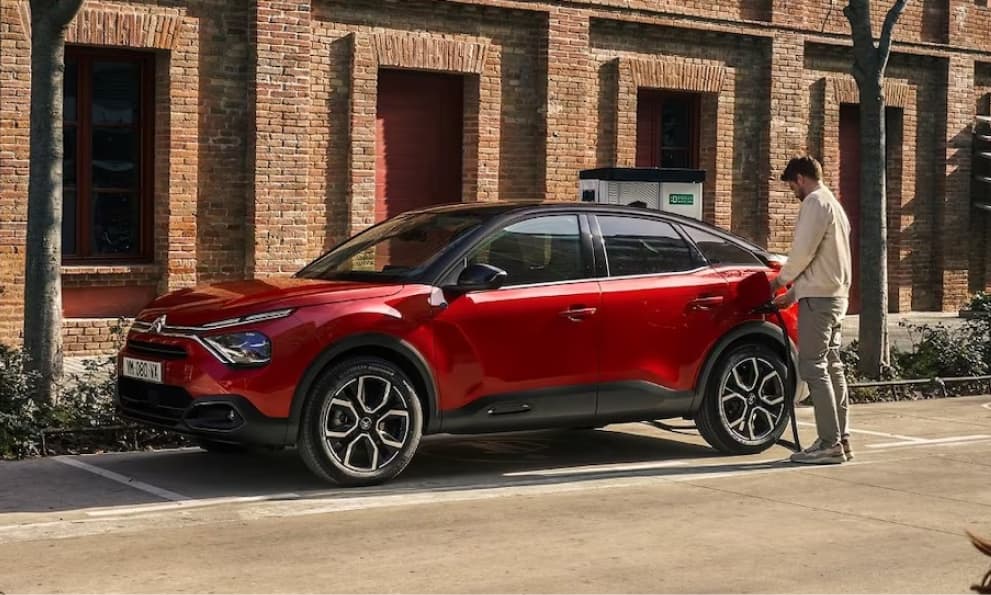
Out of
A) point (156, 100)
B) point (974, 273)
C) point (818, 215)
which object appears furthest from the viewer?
point (974, 273)

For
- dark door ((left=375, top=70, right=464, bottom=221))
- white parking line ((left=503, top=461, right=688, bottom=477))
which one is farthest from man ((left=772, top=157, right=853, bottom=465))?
dark door ((left=375, top=70, right=464, bottom=221))

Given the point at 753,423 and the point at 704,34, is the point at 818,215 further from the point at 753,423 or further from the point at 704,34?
the point at 704,34

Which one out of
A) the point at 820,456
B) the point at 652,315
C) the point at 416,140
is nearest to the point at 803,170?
the point at 652,315

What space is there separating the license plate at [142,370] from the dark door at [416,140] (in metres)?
10.0

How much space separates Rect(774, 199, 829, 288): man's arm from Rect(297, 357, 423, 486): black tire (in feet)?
9.26

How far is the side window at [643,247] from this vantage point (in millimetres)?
10445

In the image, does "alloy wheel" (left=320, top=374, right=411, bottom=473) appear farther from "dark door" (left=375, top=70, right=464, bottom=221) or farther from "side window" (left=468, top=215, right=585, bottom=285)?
"dark door" (left=375, top=70, right=464, bottom=221)

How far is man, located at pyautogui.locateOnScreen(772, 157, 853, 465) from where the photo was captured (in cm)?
1051

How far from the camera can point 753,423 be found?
35.7 ft

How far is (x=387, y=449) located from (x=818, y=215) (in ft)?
10.8

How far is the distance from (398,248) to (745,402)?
8.51 ft

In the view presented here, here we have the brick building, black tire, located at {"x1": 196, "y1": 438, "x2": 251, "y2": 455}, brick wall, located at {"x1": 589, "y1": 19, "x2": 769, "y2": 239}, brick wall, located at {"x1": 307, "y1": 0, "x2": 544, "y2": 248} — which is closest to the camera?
black tire, located at {"x1": 196, "y1": 438, "x2": 251, "y2": 455}

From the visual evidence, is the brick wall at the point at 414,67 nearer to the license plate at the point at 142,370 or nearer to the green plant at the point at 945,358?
the green plant at the point at 945,358

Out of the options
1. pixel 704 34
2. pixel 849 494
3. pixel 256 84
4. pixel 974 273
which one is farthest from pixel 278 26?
pixel 974 273
